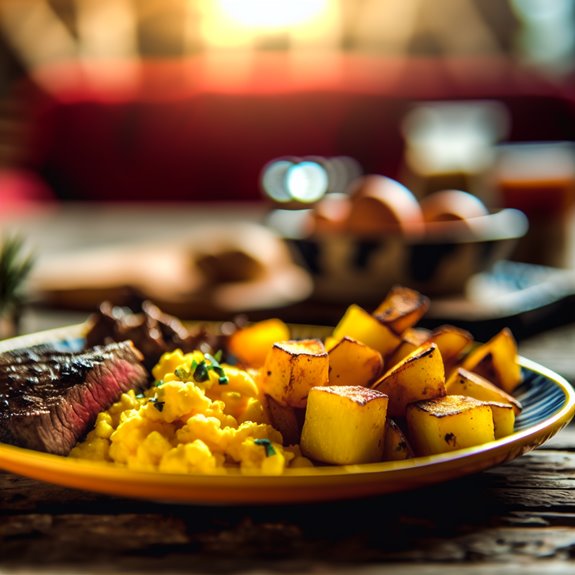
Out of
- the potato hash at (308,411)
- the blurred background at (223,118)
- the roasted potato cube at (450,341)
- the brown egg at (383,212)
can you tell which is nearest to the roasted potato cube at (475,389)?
the potato hash at (308,411)

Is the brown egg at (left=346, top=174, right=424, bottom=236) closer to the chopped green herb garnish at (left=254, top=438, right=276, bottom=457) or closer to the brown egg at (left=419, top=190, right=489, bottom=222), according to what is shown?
the brown egg at (left=419, top=190, right=489, bottom=222)

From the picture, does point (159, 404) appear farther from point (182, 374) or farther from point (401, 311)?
point (401, 311)

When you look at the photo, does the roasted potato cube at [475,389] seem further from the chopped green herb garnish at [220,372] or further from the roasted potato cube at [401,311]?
the chopped green herb garnish at [220,372]

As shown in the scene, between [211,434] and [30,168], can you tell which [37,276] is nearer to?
[211,434]

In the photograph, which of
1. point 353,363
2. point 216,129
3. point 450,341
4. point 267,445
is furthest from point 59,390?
point 216,129

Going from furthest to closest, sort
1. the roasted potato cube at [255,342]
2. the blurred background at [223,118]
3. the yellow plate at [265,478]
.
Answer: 1. the blurred background at [223,118]
2. the roasted potato cube at [255,342]
3. the yellow plate at [265,478]

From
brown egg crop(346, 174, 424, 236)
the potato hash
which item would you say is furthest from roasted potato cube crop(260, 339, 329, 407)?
brown egg crop(346, 174, 424, 236)
